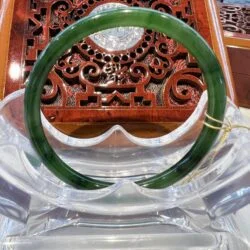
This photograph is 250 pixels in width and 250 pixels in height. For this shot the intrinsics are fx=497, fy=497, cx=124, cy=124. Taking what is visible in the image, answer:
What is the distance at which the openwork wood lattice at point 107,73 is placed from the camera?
870 millimetres

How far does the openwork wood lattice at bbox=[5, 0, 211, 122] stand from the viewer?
2.85 feet

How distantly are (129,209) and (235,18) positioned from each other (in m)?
0.95

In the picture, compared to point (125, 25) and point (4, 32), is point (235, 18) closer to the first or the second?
point (4, 32)

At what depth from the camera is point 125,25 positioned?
513 mm

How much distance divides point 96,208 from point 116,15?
0.65ft

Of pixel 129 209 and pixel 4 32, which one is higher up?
pixel 4 32

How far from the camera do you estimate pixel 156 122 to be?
2.82 feet

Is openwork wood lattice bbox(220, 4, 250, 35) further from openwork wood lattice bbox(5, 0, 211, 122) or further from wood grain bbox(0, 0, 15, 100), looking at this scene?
wood grain bbox(0, 0, 15, 100)

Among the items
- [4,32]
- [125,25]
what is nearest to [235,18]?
[4,32]

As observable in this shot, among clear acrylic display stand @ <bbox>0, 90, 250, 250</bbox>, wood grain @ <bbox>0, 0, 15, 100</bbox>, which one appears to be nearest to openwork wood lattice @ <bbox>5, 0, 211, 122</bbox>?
wood grain @ <bbox>0, 0, 15, 100</bbox>

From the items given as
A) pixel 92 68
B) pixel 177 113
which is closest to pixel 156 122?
pixel 177 113

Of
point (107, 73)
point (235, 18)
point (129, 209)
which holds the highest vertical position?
point (235, 18)

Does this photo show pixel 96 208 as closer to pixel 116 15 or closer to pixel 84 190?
pixel 84 190

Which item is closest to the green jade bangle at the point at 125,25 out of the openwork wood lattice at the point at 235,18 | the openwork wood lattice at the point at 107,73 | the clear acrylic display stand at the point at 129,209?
the clear acrylic display stand at the point at 129,209
